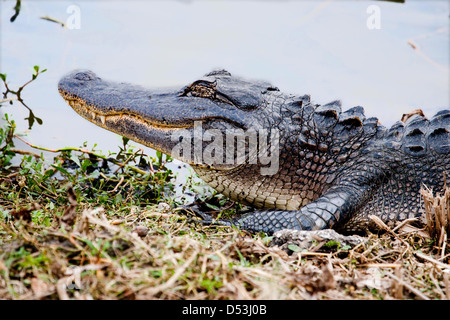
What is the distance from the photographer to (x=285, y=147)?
3.01 m

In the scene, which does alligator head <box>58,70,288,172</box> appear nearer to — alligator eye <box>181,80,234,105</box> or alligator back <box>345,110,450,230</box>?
alligator eye <box>181,80,234,105</box>

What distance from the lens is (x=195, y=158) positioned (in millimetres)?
2986

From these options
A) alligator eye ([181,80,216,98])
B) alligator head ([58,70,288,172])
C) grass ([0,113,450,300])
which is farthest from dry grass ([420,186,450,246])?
alligator eye ([181,80,216,98])

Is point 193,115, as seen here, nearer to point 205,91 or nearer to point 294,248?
point 205,91

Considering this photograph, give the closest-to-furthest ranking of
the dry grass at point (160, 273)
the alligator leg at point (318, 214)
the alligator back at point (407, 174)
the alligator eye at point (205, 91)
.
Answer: the dry grass at point (160, 273), the alligator leg at point (318, 214), the alligator back at point (407, 174), the alligator eye at point (205, 91)

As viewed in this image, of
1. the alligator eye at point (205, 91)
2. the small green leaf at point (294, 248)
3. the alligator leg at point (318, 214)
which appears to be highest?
the alligator eye at point (205, 91)

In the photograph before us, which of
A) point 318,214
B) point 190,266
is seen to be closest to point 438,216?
point 318,214

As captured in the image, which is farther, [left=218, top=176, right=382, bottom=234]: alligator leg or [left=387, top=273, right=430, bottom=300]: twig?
[left=218, top=176, right=382, bottom=234]: alligator leg

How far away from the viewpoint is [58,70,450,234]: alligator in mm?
2912

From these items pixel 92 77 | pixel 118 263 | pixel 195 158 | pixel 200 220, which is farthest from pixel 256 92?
pixel 118 263

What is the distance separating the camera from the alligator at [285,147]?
291 cm

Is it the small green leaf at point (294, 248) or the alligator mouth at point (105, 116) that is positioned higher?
the alligator mouth at point (105, 116)

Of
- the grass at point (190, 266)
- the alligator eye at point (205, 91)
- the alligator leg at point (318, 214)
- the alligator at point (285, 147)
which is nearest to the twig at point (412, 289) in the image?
the grass at point (190, 266)

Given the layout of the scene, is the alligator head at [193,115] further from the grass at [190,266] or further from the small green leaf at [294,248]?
the small green leaf at [294,248]
